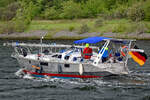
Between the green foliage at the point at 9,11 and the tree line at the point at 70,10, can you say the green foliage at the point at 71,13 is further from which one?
the green foliage at the point at 9,11

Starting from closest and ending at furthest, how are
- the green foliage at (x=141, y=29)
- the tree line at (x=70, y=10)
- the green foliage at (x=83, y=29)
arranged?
1. the green foliage at (x=141, y=29)
2. the green foliage at (x=83, y=29)
3. the tree line at (x=70, y=10)

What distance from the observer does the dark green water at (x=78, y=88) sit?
89.2ft

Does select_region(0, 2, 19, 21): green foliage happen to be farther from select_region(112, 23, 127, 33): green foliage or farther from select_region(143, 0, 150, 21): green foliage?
select_region(143, 0, 150, 21): green foliage

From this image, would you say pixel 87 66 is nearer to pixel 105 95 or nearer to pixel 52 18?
pixel 105 95

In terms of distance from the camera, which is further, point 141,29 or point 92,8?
point 92,8

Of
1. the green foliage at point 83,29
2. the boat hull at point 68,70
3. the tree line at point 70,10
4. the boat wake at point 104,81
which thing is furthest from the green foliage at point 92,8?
the boat wake at point 104,81

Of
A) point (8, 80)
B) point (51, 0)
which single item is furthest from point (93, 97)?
point (51, 0)

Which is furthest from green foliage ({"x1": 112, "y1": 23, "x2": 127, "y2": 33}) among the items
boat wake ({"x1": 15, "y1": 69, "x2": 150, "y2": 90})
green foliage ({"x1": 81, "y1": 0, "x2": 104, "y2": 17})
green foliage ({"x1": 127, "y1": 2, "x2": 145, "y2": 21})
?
boat wake ({"x1": 15, "y1": 69, "x2": 150, "y2": 90})

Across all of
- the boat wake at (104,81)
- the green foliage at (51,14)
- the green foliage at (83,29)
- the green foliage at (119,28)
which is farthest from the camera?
the green foliage at (51,14)

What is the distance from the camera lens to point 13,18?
411 feet

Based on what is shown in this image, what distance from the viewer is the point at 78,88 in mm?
29641

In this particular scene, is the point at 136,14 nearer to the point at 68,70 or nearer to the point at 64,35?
the point at 64,35

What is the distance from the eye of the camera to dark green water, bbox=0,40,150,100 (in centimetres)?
2719

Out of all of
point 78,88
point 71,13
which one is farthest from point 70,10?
point 78,88
